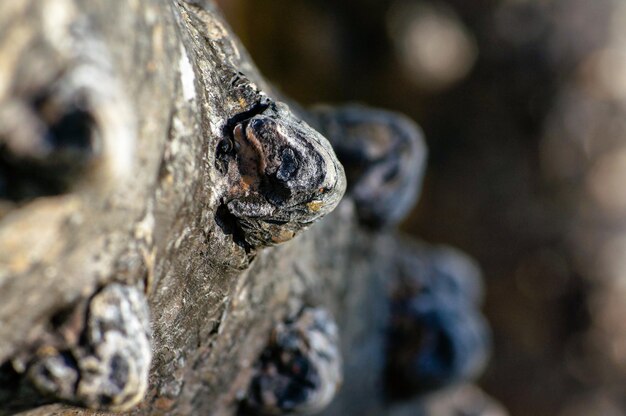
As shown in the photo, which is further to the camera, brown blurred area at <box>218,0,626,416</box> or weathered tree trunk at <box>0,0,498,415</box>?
brown blurred area at <box>218,0,626,416</box>

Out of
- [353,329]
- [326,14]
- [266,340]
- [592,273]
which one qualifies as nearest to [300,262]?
[266,340]

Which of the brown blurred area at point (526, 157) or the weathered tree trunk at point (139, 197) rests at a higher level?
the weathered tree trunk at point (139, 197)

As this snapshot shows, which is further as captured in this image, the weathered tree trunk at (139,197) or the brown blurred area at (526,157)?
the brown blurred area at (526,157)

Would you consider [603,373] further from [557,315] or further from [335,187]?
[335,187]

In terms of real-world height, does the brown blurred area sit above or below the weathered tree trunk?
below
